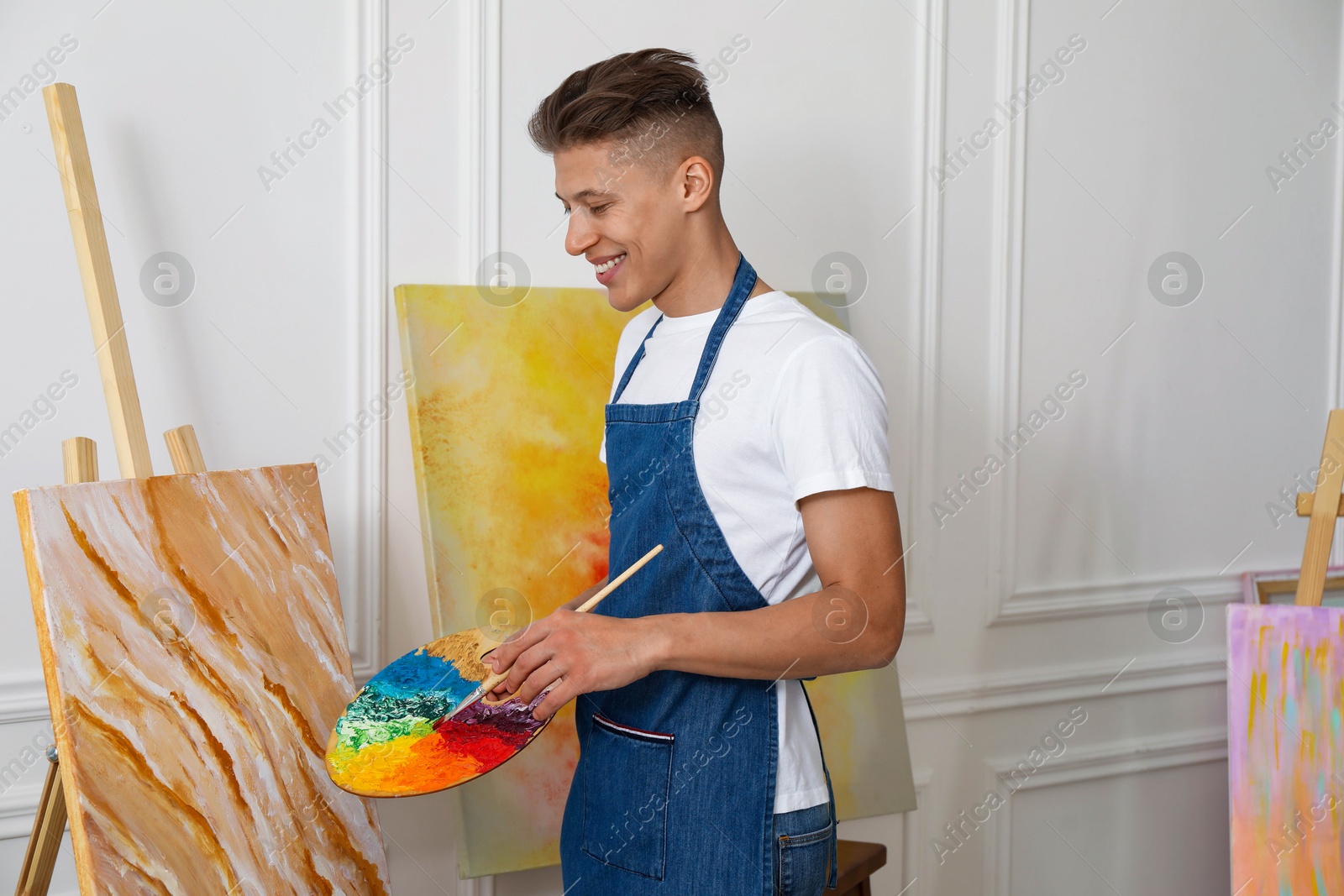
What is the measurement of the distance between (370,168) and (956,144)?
1390mm

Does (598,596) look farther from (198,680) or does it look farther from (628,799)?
(198,680)

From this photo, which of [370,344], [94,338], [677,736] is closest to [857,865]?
[677,736]

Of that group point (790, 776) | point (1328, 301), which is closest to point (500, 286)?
point (790, 776)

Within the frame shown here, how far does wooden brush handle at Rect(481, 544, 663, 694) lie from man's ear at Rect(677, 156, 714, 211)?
0.48m

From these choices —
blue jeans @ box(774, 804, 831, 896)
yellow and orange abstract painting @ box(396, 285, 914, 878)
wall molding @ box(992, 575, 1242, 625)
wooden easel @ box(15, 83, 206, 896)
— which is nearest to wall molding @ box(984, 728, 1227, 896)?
wall molding @ box(992, 575, 1242, 625)

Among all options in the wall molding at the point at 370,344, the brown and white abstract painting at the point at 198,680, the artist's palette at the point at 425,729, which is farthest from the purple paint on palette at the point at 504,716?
the wall molding at the point at 370,344

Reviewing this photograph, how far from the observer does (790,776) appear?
131cm

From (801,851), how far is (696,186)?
0.91m

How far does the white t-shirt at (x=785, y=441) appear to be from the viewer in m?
1.22

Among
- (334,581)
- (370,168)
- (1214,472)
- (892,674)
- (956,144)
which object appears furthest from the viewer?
(1214,472)

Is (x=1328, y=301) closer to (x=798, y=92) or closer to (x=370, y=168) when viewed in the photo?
(x=798, y=92)

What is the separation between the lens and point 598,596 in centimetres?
131

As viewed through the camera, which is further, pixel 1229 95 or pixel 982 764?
pixel 1229 95

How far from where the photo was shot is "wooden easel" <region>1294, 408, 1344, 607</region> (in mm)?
2133
